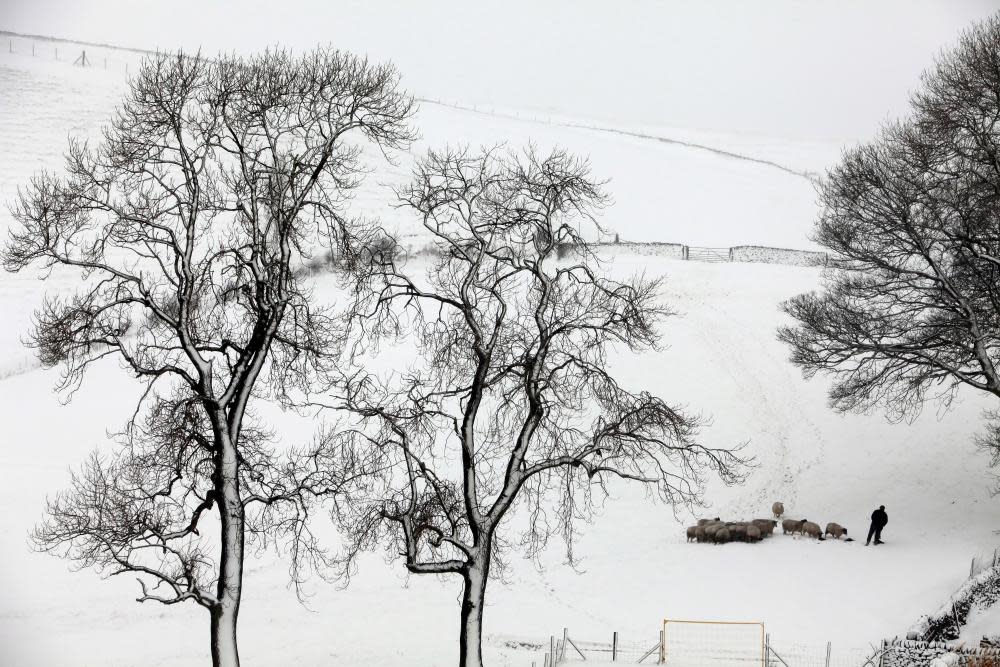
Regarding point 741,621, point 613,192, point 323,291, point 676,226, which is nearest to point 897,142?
point 741,621

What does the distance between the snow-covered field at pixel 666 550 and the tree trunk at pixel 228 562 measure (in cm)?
721

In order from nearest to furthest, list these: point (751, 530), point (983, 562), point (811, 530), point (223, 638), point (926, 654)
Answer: point (223, 638)
point (926, 654)
point (983, 562)
point (811, 530)
point (751, 530)

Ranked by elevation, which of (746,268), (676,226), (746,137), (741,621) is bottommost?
(741,621)

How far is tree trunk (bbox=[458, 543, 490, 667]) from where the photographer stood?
700 inches

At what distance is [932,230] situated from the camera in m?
27.7

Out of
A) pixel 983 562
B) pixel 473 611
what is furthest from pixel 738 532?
pixel 473 611

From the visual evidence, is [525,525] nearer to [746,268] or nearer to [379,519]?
[379,519]

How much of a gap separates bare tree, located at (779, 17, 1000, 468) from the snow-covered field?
142 inches

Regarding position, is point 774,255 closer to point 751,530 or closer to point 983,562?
point 751,530

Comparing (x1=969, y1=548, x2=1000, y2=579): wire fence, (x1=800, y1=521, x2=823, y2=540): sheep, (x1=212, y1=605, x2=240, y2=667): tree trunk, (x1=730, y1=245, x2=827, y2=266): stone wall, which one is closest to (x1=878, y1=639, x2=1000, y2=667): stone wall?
(x1=969, y1=548, x2=1000, y2=579): wire fence

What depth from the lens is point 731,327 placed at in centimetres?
4319

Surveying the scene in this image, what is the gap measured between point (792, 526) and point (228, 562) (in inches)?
690

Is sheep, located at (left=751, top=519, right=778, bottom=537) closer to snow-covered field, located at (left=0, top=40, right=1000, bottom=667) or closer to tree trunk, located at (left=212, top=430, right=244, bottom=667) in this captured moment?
snow-covered field, located at (left=0, top=40, right=1000, bottom=667)

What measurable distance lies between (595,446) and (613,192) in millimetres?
51057
